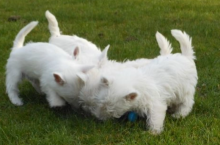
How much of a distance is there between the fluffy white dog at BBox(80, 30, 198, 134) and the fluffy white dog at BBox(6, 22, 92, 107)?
0.31 m

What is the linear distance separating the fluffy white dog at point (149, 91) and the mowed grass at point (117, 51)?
0.16 meters

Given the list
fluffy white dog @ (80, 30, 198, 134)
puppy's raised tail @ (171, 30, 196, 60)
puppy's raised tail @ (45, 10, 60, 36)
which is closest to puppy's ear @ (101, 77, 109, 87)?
fluffy white dog @ (80, 30, 198, 134)

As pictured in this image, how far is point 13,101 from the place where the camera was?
221 inches

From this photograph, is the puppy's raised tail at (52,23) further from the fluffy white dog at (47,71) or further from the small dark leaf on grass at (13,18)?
the small dark leaf on grass at (13,18)

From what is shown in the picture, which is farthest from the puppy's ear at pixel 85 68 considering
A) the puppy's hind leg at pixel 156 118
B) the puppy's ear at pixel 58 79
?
the puppy's hind leg at pixel 156 118

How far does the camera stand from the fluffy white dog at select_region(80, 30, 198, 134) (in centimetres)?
452

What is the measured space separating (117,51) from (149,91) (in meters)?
3.39

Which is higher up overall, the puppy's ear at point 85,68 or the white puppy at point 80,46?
the puppy's ear at point 85,68

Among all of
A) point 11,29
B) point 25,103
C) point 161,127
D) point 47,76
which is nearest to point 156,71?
point 161,127

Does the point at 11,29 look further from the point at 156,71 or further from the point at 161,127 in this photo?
the point at 161,127

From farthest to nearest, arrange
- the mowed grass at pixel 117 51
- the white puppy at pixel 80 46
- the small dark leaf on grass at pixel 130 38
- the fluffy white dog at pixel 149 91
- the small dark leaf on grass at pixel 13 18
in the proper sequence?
the small dark leaf on grass at pixel 13 18 < the small dark leaf on grass at pixel 130 38 < the white puppy at pixel 80 46 < the fluffy white dog at pixel 149 91 < the mowed grass at pixel 117 51

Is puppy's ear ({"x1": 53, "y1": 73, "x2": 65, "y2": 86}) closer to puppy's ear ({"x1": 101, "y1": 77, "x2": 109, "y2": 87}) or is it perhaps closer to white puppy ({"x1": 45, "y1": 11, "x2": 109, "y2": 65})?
puppy's ear ({"x1": 101, "y1": 77, "x2": 109, "y2": 87})

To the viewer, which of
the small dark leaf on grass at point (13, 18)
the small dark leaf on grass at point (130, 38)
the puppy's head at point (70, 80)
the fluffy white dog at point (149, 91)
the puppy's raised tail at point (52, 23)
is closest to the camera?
the fluffy white dog at point (149, 91)

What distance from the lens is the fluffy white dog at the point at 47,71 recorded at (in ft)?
15.8
